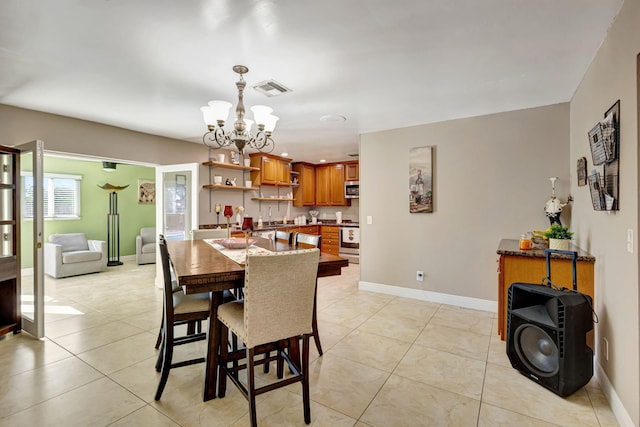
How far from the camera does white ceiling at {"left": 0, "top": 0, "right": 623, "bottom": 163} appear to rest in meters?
1.76

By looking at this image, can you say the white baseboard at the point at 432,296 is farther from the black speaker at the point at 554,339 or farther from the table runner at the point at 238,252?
the table runner at the point at 238,252

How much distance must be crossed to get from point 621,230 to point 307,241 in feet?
6.88

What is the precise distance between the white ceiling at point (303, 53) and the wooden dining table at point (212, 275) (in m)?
1.48

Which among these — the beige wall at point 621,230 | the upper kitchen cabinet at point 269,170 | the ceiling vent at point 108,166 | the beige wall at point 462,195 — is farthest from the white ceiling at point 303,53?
the ceiling vent at point 108,166

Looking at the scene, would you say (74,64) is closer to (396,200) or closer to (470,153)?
(396,200)

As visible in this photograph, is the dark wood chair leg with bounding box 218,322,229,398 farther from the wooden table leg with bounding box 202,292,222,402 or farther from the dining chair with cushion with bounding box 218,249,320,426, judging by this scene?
the dining chair with cushion with bounding box 218,249,320,426

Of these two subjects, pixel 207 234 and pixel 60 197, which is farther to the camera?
pixel 60 197

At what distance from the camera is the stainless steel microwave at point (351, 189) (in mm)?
7238

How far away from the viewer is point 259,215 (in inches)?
264

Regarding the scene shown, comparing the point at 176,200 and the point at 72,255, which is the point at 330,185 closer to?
the point at 176,200

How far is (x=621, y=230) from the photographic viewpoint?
5.86 feet

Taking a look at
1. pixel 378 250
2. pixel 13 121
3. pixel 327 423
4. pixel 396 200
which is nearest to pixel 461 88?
pixel 396 200

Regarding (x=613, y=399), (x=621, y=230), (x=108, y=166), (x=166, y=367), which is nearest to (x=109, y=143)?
(x=108, y=166)

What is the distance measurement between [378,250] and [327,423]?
9.77 ft
